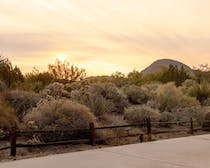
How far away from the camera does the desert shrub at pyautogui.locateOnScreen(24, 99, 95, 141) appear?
17375 mm

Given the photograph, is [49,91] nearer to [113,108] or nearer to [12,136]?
[113,108]

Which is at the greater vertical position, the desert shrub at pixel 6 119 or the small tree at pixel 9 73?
the small tree at pixel 9 73

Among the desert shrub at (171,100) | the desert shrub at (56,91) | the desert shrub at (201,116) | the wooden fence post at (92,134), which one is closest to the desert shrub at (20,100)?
the desert shrub at (56,91)

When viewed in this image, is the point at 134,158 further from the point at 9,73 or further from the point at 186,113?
the point at 9,73

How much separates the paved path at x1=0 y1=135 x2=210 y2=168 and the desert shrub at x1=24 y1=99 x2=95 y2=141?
106 inches

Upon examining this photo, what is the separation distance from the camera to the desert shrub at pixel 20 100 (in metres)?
21.4

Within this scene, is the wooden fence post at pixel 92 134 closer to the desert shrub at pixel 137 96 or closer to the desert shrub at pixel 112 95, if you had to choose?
the desert shrub at pixel 112 95

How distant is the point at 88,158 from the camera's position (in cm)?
1294

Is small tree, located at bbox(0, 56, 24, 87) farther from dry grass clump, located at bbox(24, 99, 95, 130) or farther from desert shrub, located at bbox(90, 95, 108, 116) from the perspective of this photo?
dry grass clump, located at bbox(24, 99, 95, 130)

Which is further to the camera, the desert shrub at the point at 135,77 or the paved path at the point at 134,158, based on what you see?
the desert shrub at the point at 135,77

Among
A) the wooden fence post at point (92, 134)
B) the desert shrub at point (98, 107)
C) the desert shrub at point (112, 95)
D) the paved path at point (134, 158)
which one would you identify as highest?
the desert shrub at point (112, 95)

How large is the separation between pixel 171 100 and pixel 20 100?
34.5ft

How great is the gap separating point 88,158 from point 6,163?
7.61 feet

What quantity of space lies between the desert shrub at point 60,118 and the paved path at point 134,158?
2704mm
